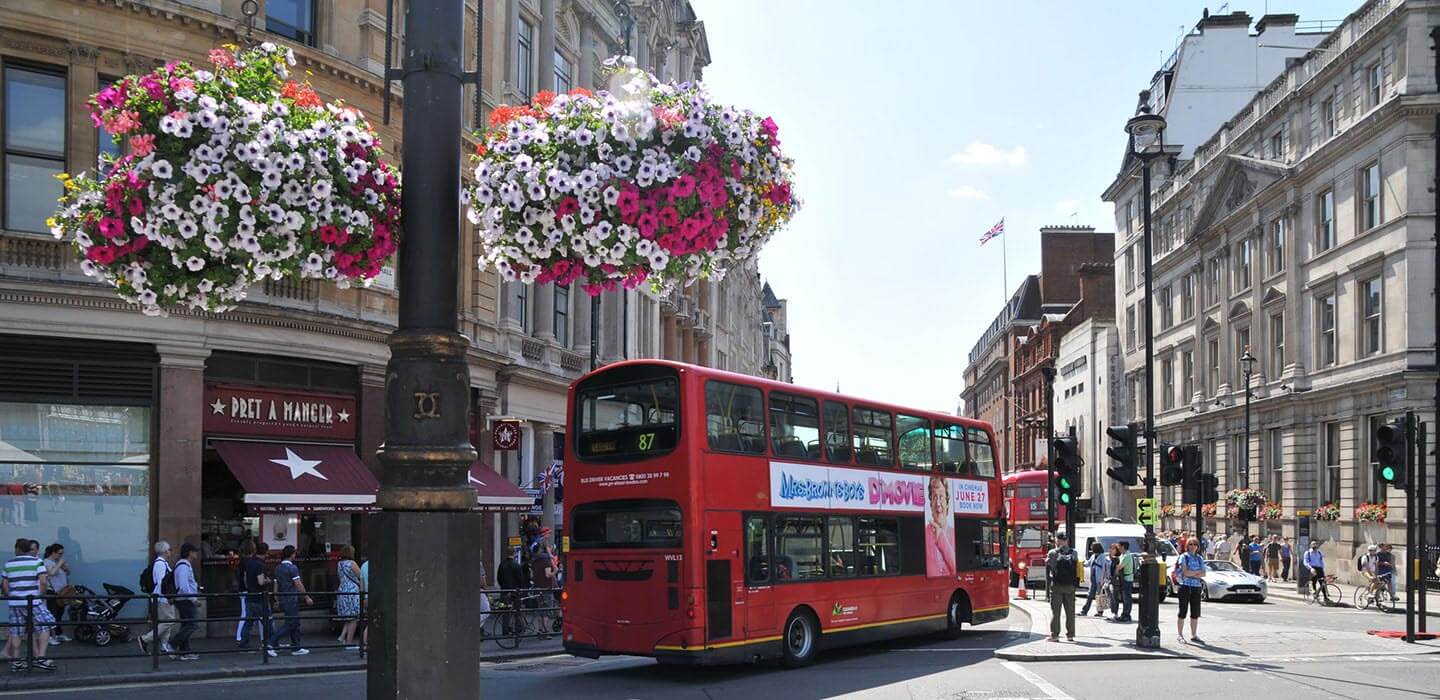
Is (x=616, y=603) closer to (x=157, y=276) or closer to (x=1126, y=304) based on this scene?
(x=157, y=276)

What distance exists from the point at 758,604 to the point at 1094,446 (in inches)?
2629

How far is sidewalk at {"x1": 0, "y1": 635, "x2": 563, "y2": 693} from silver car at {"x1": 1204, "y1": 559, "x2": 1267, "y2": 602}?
23.4 m

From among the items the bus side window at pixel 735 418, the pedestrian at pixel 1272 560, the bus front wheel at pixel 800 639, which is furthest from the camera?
the pedestrian at pixel 1272 560

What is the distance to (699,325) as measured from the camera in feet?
163

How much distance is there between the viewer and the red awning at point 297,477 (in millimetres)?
21141

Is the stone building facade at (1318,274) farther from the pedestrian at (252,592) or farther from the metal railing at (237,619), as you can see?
the pedestrian at (252,592)

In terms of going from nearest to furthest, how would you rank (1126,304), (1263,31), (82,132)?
(82,132) < (1263,31) < (1126,304)

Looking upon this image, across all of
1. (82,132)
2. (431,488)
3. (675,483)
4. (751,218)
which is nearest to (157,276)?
(431,488)

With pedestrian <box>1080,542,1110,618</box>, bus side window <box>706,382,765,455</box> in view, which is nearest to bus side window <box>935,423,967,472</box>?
bus side window <box>706,382,765,455</box>

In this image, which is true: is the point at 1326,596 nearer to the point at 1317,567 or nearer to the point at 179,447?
the point at 1317,567

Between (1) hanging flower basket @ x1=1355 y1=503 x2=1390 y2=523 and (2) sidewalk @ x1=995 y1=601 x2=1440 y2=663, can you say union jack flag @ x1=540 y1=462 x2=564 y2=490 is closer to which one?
(2) sidewalk @ x1=995 y1=601 x2=1440 y2=663

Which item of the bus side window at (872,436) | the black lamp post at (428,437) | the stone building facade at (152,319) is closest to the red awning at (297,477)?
the stone building facade at (152,319)

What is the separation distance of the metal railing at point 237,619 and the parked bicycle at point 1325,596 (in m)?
22.3

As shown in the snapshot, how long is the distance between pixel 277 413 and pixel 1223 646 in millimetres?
16451
